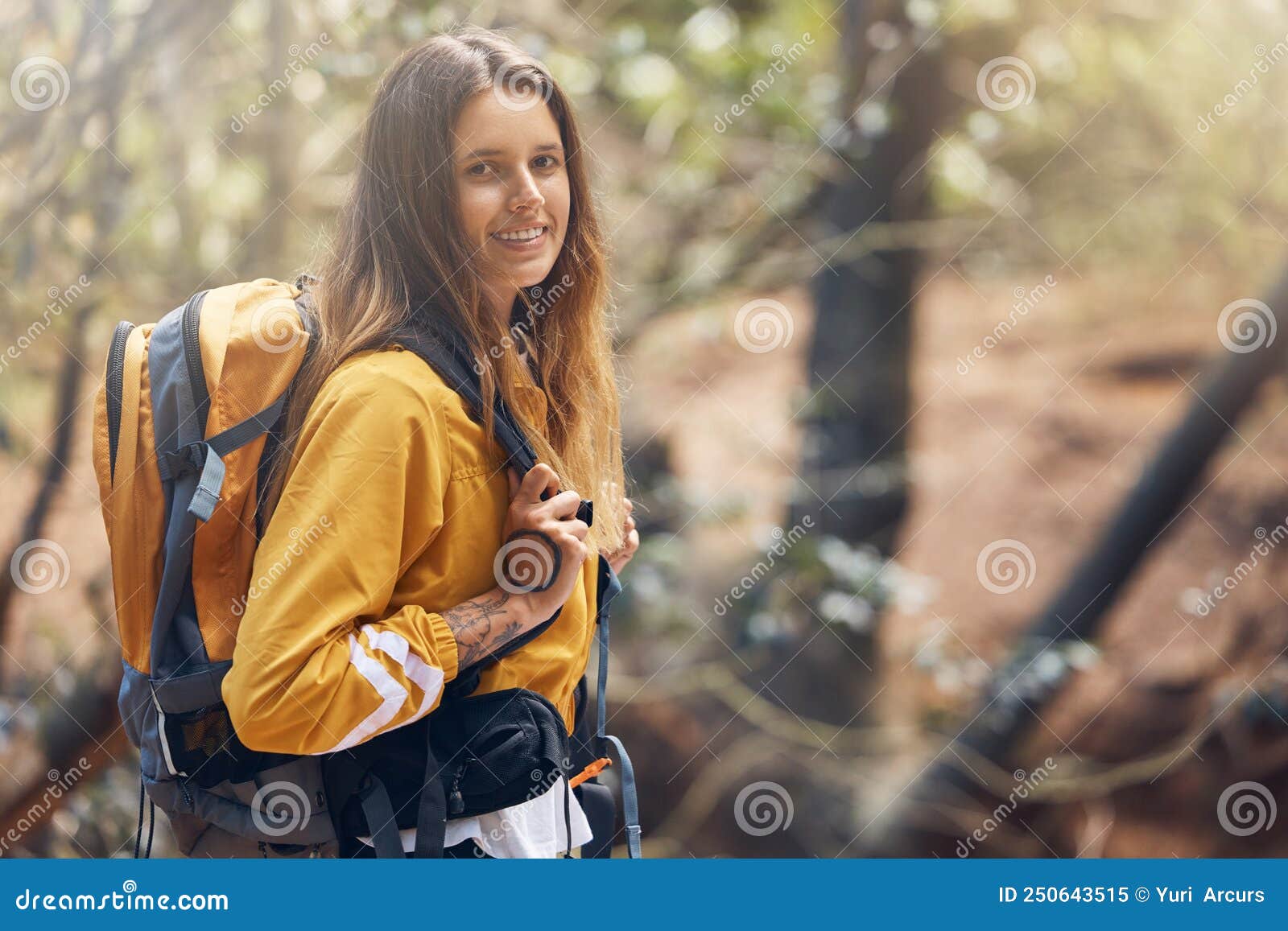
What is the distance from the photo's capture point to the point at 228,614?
131cm

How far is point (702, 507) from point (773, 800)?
4.14 feet

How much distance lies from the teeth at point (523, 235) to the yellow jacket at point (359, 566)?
23cm

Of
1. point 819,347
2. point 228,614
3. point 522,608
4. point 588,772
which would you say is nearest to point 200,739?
point 228,614

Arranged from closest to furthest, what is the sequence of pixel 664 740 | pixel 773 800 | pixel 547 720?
pixel 547 720 → pixel 773 800 → pixel 664 740

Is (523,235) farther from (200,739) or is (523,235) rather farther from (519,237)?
(200,739)

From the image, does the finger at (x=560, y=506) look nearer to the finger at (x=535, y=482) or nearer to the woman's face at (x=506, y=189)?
the finger at (x=535, y=482)

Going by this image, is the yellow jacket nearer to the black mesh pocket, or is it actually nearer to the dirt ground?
the black mesh pocket

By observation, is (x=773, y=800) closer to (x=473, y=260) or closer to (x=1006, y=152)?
(x=1006, y=152)

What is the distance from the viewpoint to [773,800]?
396 centimetres

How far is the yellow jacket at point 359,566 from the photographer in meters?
1.20

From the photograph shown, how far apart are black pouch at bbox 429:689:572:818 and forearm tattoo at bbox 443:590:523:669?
Result: 0.22 ft

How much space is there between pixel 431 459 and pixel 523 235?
0.36 metres

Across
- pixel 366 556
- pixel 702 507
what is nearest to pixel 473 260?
pixel 366 556

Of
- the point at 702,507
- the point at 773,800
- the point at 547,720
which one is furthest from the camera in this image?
the point at 773,800
